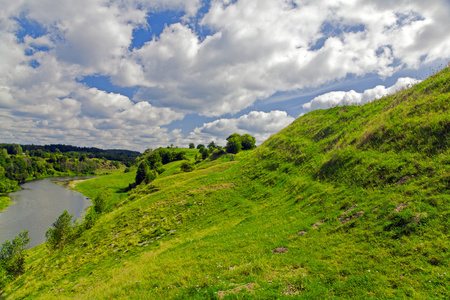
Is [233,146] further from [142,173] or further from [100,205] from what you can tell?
[142,173]

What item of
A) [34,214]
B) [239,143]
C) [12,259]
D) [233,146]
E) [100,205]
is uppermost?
[239,143]

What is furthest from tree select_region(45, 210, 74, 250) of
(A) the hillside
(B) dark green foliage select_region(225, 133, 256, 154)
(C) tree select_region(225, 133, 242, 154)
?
(B) dark green foliage select_region(225, 133, 256, 154)

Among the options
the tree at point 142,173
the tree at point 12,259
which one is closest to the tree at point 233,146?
the tree at point 142,173

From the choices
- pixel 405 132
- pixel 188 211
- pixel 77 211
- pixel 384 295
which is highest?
pixel 405 132

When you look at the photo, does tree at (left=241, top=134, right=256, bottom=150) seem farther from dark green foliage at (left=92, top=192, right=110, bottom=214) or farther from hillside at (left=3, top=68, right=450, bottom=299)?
hillside at (left=3, top=68, right=450, bottom=299)

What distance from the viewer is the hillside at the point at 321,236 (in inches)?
300

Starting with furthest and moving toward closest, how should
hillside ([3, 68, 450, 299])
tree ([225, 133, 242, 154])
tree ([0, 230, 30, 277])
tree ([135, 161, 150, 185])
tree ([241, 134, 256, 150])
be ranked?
1. tree ([135, 161, 150, 185])
2. tree ([241, 134, 256, 150])
3. tree ([225, 133, 242, 154])
4. tree ([0, 230, 30, 277])
5. hillside ([3, 68, 450, 299])

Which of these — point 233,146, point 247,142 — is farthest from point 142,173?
point 247,142

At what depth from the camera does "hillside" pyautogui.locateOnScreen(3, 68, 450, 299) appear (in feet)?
25.0

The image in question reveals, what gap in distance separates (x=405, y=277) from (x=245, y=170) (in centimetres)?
3031

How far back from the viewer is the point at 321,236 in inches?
447

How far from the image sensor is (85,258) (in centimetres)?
2559

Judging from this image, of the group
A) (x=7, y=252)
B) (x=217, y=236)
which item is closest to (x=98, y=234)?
(x=7, y=252)

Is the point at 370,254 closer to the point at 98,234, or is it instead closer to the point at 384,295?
the point at 384,295
